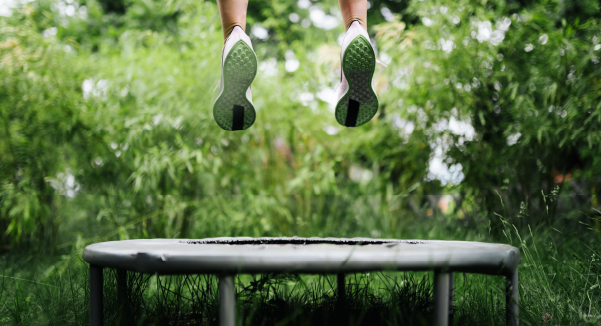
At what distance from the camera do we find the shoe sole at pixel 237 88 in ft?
4.44

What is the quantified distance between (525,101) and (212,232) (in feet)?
6.70

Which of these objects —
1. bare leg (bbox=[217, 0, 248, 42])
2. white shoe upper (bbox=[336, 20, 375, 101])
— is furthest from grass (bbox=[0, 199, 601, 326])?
bare leg (bbox=[217, 0, 248, 42])

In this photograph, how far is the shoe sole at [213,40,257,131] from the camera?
1.35 m

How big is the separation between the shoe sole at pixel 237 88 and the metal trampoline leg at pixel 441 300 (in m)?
0.81

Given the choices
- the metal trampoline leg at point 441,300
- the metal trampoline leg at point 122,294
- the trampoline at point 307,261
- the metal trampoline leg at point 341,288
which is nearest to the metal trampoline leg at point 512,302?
the trampoline at point 307,261

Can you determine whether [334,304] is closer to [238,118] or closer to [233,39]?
[238,118]

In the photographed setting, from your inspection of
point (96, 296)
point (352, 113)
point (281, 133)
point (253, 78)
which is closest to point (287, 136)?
point (281, 133)

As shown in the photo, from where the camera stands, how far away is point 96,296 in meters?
1.09

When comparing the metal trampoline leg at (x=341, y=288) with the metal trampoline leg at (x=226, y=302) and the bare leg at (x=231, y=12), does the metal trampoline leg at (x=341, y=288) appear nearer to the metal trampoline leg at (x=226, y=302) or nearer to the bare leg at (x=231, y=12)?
the metal trampoline leg at (x=226, y=302)

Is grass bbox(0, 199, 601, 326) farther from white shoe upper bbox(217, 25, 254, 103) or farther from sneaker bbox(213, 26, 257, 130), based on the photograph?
white shoe upper bbox(217, 25, 254, 103)

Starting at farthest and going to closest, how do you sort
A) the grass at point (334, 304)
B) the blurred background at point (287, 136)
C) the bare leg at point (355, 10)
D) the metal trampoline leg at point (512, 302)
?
the blurred background at point (287, 136)
the bare leg at point (355, 10)
the grass at point (334, 304)
the metal trampoline leg at point (512, 302)

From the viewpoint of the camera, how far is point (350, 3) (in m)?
1.46

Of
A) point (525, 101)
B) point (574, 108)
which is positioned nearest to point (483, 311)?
point (574, 108)

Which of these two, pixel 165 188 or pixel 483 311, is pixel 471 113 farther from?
pixel 165 188
